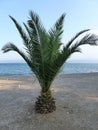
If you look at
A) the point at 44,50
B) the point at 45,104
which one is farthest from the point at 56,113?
the point at 44,50

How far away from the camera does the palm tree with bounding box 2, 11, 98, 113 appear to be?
7.86 m

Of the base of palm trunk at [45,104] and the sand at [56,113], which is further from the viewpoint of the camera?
the base of palm trunk at [45,104]

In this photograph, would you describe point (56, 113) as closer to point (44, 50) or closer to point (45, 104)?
point (45, 104)

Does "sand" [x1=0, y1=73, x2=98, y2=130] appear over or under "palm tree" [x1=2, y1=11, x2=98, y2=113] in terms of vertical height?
under

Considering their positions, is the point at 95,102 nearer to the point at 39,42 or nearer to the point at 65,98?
the point at 65,98

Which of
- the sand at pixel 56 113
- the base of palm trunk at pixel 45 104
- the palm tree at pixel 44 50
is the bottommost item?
the sand at pixel 56 113

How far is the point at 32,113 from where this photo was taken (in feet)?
27.3

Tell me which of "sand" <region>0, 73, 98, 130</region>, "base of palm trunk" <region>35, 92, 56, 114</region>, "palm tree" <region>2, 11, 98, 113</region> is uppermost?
"palm tree" <region>2, 11, 98, 113</region>

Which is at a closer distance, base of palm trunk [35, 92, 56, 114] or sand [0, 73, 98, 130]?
sand [0, 73, 98, 130]

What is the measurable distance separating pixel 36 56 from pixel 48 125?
2.02 metres

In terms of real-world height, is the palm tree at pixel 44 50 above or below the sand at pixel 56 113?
above

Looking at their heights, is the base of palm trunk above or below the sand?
above

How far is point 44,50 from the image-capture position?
7895mm

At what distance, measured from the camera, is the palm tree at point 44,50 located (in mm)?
7863
